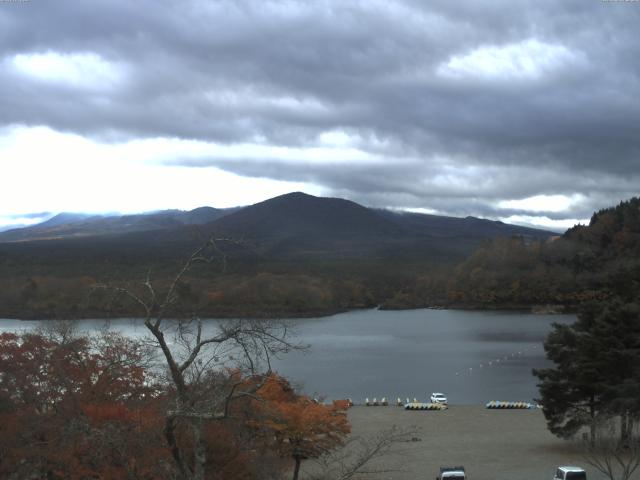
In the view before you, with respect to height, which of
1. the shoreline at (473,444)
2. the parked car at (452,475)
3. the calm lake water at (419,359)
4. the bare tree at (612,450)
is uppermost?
the bare tree at (612,450)

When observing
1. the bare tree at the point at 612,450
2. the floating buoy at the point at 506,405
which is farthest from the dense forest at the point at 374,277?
the bare tree at the point at 612,450

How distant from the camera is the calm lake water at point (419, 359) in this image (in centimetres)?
2923

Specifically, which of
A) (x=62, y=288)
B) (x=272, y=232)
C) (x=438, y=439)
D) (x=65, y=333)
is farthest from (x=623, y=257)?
(x=272, y=232)

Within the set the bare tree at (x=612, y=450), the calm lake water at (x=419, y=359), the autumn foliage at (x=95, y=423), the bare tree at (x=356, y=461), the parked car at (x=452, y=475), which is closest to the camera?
the bare tree at (x=356, y=461)

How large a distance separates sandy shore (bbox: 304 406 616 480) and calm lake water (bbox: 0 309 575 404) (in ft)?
11.1

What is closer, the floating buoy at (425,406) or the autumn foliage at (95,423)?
the autumn foliage at (95,423)

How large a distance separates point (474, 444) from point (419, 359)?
69.1ft

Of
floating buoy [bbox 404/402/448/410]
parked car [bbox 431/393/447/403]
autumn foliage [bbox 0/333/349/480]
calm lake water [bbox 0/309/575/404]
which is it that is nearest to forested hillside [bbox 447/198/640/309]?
calm lake water [bbox 0/309/575/404]

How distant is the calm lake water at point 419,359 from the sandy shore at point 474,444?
3373 mm

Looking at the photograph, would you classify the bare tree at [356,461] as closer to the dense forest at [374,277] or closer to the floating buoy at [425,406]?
the floating buoy at [425,406]

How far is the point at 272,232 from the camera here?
17675 centimetres

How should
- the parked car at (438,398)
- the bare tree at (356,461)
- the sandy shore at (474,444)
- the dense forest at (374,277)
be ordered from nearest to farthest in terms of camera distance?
the bare tree at (356,461) < the sandy shore at (474,444) < the parked car at (438,398) < the dense forest at (374,277)

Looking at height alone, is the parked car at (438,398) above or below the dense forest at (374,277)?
below

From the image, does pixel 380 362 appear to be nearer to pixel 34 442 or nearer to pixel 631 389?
pixel 631 389
